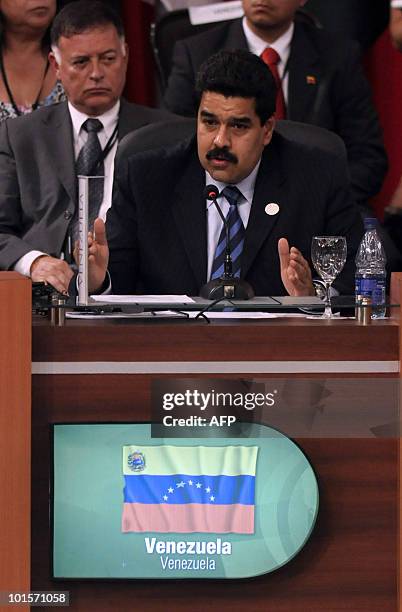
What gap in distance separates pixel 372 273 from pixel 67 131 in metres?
1.63

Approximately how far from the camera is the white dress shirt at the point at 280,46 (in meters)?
4.52

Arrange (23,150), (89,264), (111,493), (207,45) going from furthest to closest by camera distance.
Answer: (207,45) < (23,150) < (89,264) < (111,493)

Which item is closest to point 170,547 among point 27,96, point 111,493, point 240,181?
point 111,493

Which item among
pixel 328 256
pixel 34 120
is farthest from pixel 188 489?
pixel 34 120

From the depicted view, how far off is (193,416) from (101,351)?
0.23 m

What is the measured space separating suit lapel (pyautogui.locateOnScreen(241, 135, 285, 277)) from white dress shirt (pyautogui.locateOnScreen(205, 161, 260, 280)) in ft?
0.08

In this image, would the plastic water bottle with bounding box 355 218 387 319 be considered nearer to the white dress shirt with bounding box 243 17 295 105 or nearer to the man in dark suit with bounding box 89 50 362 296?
the man in dark suit with bounding box 89 50 362 296

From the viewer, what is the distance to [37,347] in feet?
8.57

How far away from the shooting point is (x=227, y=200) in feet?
11.7

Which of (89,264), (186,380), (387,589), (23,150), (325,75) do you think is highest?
(325,75)

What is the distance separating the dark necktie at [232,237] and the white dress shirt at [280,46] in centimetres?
105

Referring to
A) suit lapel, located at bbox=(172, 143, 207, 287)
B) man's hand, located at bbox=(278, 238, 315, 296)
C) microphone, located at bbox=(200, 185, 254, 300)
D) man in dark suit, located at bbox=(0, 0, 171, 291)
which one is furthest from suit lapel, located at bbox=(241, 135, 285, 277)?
man in dark suit, located at bbox=(0, 0, 171, 291)

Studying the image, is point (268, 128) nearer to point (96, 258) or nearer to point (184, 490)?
point (96, 258)

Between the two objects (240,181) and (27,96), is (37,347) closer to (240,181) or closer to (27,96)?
(240,181)
